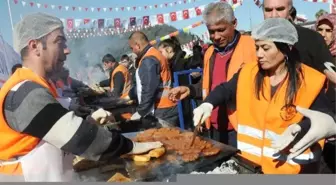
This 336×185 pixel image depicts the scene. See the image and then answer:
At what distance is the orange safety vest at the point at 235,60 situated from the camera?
1.93 meters

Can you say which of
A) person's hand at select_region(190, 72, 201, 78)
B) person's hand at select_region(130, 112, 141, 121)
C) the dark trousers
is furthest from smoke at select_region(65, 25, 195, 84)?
the dark trousers

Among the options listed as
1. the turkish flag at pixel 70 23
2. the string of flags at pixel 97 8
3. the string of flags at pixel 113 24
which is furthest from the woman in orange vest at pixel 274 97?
the turkish flag at pixel 70 23

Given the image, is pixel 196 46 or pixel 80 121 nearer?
pixel 80 121

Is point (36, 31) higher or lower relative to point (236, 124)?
higher

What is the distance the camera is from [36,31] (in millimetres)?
1800

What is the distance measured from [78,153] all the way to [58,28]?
62 cm

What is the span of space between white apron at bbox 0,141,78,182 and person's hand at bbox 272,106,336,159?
1045 millimetres

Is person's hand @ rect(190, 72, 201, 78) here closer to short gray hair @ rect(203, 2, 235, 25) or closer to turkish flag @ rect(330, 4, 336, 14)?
short gray hair @ rect(203, 2, 235, 25)

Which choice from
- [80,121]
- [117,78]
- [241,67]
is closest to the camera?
[80,121]

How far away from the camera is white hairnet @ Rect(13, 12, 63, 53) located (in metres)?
1.80

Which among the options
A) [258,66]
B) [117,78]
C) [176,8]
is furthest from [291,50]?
[117,78]

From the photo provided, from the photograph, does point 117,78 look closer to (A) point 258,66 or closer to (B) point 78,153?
(B) point 78,153

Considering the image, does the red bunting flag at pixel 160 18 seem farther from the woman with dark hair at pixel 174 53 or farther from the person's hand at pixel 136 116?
the person's hand at pixel 136 116

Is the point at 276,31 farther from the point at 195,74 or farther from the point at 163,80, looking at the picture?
the point at 163,80
